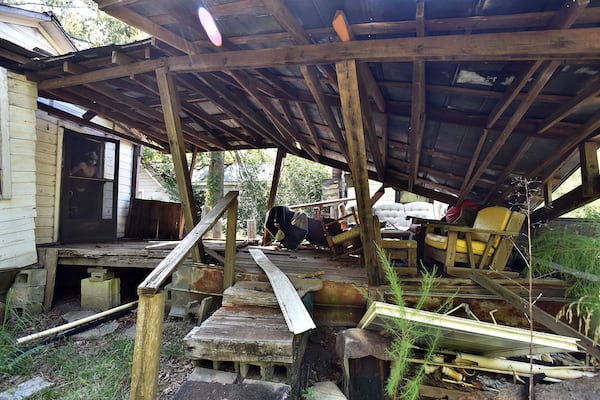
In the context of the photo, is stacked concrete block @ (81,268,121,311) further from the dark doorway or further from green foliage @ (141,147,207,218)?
green foliage @ (141,147,207,218)

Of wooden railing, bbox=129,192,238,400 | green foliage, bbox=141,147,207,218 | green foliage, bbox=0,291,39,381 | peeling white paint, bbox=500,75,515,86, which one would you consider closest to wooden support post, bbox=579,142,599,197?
peeling white paint, bbox=500,75,515,86

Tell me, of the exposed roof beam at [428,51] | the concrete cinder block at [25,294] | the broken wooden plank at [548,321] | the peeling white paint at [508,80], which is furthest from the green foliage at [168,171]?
the peeling white paint at [508,80]

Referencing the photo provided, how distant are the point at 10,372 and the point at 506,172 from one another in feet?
18.1

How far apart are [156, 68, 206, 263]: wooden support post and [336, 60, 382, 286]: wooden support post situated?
5.92 ft

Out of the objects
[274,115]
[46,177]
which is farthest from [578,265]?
[46,177]

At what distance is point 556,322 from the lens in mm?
2492

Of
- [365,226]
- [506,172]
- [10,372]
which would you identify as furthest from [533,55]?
[10,372]

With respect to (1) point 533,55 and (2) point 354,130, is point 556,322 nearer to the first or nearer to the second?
(1) point 533,55

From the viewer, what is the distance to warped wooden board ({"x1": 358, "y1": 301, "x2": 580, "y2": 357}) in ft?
6.74

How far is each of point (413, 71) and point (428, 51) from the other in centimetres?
35

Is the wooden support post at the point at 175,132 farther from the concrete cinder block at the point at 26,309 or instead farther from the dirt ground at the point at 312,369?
the concrete cinder block at the point at 26,309

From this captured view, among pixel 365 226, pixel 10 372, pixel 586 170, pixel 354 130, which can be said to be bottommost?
pixel 10 372

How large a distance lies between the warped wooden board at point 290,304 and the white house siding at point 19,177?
3.16m

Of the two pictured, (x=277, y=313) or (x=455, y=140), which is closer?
(x=277, y=313)
